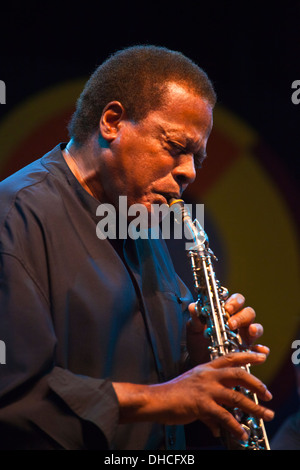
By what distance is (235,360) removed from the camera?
4.28 ft

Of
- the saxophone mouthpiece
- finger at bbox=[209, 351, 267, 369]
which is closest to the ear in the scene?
the saxophone mouthpiece

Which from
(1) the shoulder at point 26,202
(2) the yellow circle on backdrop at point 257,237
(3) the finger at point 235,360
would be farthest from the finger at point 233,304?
(2) the yellow circle on backdrop at point 257,237

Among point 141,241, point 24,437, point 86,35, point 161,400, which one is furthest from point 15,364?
point 86,35

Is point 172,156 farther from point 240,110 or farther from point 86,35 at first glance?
point 240,110

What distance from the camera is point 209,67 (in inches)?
113

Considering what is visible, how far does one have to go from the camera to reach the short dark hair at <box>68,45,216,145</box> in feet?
5.43

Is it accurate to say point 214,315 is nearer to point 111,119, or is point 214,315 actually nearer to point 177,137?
point 177,137

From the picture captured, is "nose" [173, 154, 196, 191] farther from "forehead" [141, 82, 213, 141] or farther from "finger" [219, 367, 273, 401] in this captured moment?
"finger" [219, 367, 273, 401]

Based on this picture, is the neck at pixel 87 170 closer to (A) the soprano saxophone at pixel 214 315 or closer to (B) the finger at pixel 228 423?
(A) the soprano saxophone at pixel 214 315

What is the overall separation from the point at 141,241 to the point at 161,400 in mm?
722

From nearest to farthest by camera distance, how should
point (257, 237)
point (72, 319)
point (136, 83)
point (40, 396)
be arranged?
point (40, 396) < point (72, 319) < point (136, 83) < point (257, 237)

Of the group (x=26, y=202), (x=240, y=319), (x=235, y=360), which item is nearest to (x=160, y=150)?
(x=26, y=202)

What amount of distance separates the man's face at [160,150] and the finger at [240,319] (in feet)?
1.38

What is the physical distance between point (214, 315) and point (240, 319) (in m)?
0.09
